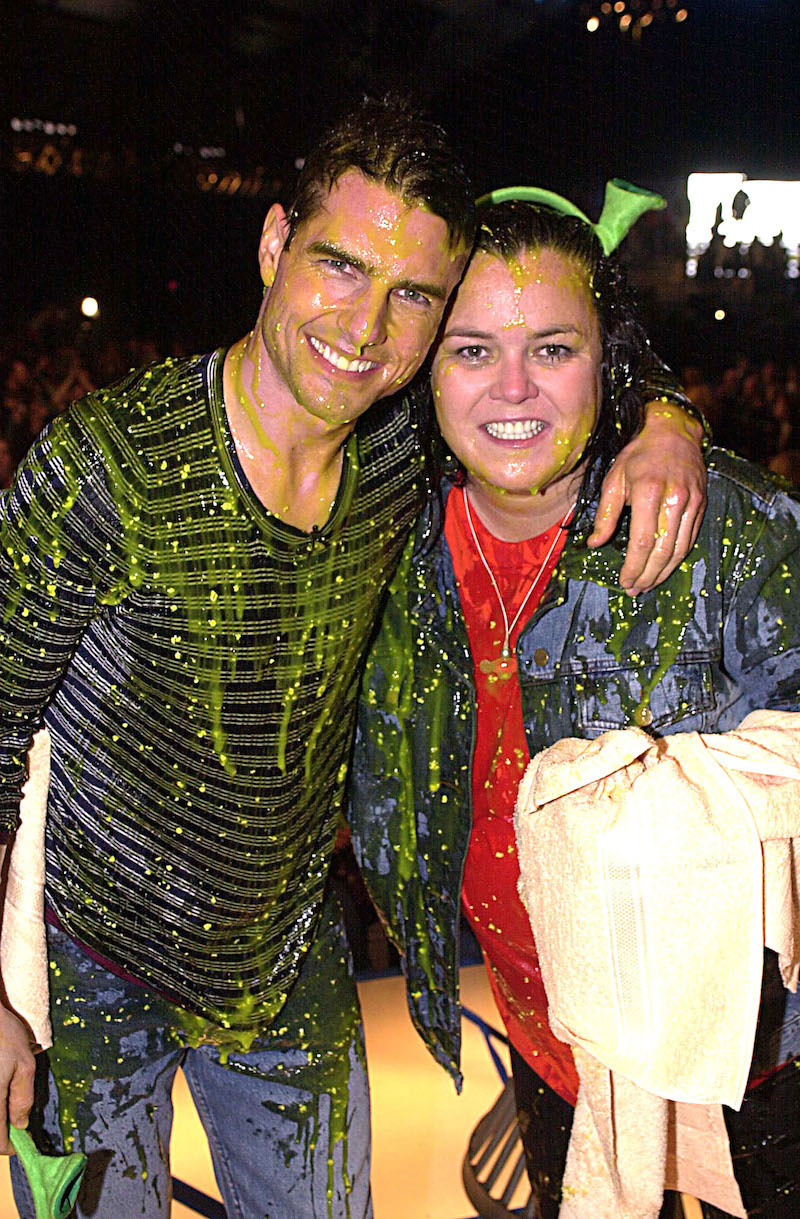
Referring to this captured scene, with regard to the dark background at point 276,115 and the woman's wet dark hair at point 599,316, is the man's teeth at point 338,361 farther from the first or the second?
the dark background at point 276,115

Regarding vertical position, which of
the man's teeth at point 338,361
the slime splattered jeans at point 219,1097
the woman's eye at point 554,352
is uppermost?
the woman's eye at point 554,352

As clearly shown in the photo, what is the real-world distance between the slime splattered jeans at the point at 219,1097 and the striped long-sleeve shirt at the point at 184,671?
48mm

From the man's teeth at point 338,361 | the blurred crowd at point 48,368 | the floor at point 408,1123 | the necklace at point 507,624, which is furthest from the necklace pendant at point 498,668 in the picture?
the blurred crowd at point 48,368

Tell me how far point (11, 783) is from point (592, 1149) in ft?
2.45

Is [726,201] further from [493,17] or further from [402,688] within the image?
[402,688]

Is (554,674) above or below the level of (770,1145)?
above

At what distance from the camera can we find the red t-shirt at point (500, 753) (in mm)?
1430

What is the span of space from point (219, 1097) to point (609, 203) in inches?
46.5

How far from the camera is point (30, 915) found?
4.11ft

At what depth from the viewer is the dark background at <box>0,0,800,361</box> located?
5.09 meters

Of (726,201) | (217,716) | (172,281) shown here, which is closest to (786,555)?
(217,716)

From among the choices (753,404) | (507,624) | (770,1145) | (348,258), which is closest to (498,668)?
(507,624)

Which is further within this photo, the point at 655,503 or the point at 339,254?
the point at 655,503

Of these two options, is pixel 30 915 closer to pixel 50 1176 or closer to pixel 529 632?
pixel 50 1176
